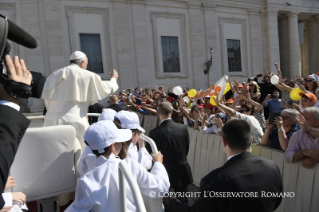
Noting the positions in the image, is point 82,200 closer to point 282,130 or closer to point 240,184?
point 240,184

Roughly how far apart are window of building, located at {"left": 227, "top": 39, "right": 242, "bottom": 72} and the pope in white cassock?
65.9 ft

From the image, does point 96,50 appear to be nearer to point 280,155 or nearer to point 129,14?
point 129,14

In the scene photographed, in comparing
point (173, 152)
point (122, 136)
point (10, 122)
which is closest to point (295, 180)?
point (173, 152)

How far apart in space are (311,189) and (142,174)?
7.55 feet

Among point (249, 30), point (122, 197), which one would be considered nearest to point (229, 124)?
point (122, 197)

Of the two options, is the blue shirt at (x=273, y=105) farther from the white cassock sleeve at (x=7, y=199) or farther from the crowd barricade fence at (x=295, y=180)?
the white cassock sleeve at (x=7, y=199)

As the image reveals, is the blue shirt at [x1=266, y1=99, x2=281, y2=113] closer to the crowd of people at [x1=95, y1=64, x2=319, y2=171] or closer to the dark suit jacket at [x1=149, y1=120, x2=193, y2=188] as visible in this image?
the crowd of people at [x1=95, y1=64, x2=319, y2=171]

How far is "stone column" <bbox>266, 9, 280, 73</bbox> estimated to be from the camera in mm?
23125

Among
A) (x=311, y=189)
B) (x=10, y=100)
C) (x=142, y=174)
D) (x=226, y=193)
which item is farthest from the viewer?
(x=311, y=189)

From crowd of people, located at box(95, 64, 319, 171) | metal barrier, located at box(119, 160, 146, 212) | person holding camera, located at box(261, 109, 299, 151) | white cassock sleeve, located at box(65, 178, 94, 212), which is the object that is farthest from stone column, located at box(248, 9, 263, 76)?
metal barrier, located at box(119, 160, 146, 212)

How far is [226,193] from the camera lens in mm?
1911

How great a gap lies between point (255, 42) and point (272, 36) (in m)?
1.61

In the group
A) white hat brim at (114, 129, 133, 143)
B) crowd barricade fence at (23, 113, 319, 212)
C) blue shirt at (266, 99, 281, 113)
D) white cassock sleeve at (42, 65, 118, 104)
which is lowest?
crowd barricade fence at (23, 113, 319, 212)

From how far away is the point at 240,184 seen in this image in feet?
6.32
